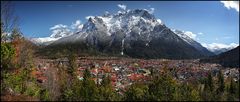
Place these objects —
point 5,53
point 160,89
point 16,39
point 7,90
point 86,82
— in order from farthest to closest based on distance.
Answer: point 86,82 < point 160,89 < point 16,39 < point 7,90 < point 5,53

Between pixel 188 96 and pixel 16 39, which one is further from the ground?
pixel 16 39

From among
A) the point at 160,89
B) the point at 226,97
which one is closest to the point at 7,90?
the point at 160,89

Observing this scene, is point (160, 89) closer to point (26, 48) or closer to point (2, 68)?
point (26, 48)

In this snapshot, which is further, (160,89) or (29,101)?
(160,89)

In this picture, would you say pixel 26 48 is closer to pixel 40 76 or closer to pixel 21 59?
pixel 21 59

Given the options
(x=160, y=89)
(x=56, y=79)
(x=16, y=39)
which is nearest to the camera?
(x=16, y=39)

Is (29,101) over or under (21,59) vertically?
under

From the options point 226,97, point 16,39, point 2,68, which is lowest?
point 226,97

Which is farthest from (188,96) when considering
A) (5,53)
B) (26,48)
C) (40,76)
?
(40,76)

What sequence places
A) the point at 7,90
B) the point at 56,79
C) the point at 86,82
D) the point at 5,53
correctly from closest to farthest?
1. the point at 5,53
2. the point at 7,90
3. the point at 86,82
4. the point at 56,79
